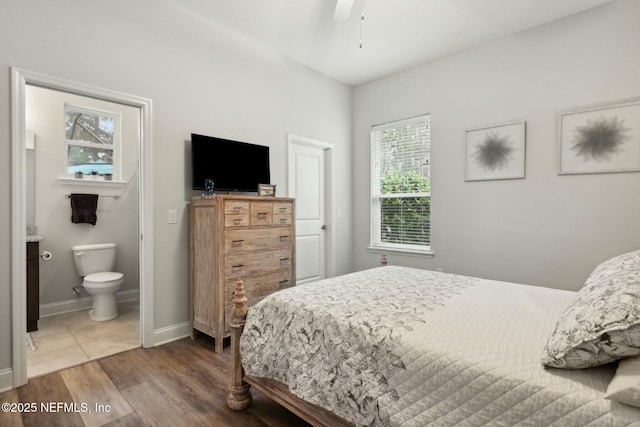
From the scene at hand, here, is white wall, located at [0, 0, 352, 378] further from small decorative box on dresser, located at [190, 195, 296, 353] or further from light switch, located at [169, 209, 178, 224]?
small decorative box on dresser, located at [190, 195, 296, 353]

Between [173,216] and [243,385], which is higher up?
[173,216]

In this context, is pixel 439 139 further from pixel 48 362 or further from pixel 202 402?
pixel 48 362

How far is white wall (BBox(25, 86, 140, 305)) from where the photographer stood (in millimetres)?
3559

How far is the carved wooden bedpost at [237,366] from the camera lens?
190cm

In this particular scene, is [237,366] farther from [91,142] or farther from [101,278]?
[91,142]

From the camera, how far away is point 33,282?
302 cm

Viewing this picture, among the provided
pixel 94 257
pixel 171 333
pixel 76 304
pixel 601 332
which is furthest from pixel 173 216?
pixel 601 332

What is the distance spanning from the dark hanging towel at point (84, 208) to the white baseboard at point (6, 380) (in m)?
1.96

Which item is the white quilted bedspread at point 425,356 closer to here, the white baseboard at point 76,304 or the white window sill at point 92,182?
the white baseboard at point 76,304

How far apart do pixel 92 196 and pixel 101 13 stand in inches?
81.8

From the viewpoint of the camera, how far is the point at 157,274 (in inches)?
113

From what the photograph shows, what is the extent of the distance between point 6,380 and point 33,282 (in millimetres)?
1154

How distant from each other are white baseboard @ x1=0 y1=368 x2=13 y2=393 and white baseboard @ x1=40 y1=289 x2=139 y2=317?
168 cm

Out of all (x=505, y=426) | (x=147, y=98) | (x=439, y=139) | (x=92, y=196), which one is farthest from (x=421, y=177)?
(x=92, y=196)
